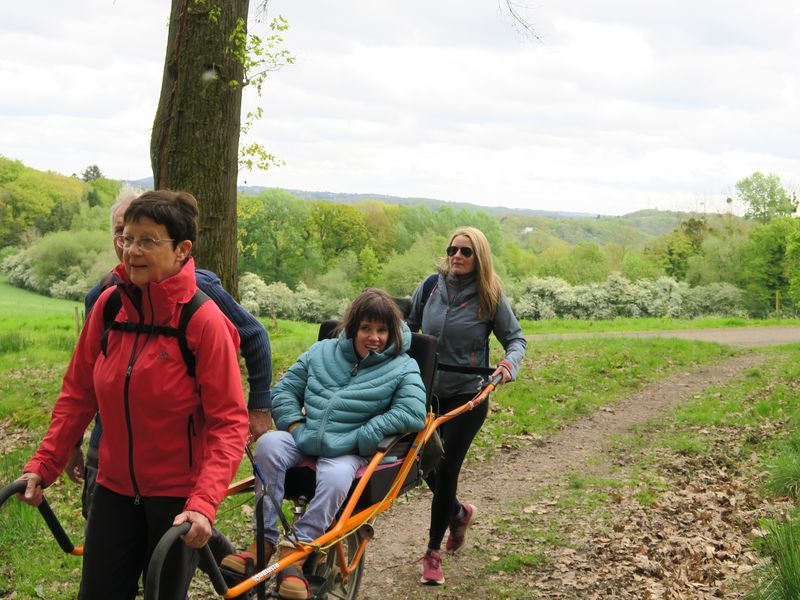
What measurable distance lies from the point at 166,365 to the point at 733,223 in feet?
194

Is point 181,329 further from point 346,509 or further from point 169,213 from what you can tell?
point 346,509

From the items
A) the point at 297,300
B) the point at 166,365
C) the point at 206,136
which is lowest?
the point at 297,300

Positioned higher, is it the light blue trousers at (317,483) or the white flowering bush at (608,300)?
the light blue trousers at (317,483)

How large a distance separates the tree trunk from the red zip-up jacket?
5191mm

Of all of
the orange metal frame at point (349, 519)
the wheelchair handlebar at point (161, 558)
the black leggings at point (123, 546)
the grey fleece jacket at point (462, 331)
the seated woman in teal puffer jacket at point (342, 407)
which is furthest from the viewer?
the grey fleece jacket at point (462, 331)

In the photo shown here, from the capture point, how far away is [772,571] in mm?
4820

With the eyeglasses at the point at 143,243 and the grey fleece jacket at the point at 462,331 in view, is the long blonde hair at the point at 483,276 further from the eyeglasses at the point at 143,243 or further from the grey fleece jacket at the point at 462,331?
the eyeglasses at the point at 143,243

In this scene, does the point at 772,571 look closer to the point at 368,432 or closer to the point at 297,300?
the point at 368,432

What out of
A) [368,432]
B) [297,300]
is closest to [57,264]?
[297,300]

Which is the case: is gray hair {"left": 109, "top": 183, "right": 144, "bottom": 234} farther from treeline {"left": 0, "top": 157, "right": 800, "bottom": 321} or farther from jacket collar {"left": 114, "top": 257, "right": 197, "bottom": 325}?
treeline {"left": 0, "top": 157, "right": 800, "bottom": 321}

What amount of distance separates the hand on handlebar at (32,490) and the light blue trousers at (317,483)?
1.06m

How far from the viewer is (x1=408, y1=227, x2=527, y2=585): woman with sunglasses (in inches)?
224

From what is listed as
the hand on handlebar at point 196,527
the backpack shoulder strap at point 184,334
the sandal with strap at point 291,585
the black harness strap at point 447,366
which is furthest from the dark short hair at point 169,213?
the black harness strap at point 447,366

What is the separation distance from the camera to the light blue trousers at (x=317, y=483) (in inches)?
158
